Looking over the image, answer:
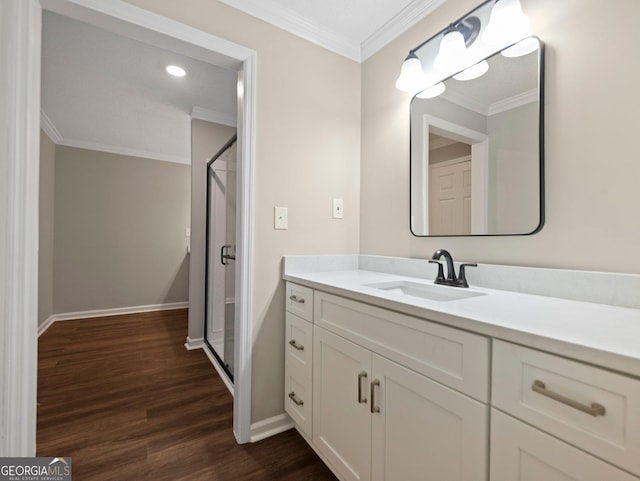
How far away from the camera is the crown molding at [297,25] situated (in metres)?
1.51

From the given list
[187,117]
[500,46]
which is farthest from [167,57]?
[500,46]

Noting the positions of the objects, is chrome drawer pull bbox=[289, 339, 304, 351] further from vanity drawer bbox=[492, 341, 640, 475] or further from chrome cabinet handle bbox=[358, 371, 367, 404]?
vanity drawer bbox=[492, 341, 640, 475]

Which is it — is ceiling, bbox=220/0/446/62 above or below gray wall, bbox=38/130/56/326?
above

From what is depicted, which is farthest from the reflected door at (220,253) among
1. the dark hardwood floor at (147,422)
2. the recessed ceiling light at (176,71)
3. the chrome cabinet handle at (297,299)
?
the chrome cabinet handle at (297,299)

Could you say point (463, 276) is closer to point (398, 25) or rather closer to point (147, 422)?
point (398, 25)

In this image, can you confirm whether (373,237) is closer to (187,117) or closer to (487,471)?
(487,471)

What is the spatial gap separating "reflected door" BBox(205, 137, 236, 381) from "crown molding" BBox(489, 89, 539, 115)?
1.79 m

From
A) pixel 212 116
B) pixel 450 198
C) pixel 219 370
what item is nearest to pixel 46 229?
pixel 212 116

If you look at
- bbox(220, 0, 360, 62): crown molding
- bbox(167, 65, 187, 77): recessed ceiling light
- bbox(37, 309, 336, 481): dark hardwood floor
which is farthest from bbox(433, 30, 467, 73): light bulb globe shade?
bbox(37, 309, 336, 481): dark hardwood floor

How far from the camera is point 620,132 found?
36.3 inches

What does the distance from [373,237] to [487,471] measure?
1.30m

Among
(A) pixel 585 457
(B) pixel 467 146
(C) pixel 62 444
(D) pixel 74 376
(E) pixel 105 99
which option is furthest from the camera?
(E) pixel 105 99

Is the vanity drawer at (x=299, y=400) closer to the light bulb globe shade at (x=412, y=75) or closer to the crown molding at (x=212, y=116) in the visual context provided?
the light bulb globe shade at (x=412, y=75)

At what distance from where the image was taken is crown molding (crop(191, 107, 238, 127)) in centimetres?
279
